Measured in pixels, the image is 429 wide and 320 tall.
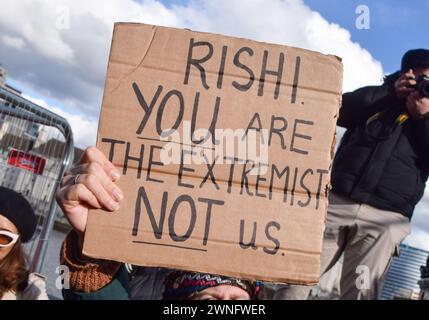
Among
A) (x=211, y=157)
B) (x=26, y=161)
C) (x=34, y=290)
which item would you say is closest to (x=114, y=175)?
(x=211, y=157)

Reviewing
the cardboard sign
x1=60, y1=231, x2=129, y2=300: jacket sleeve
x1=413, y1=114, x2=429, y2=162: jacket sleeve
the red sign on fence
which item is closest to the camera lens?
x1=413, y1=114, x2=429, y2=162: jacket sleeve

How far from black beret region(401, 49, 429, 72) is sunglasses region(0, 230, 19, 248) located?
2122 mm

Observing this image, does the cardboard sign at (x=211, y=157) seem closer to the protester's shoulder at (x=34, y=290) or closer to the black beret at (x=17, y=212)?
the black beret at (x=17, y=212)

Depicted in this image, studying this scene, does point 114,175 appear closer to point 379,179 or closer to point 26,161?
point 379,179

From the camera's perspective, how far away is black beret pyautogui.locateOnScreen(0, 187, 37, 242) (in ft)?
7.03

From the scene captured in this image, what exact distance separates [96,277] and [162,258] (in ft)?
0.89

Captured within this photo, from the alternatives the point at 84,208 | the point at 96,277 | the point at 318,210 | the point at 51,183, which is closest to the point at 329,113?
the point at 318,210

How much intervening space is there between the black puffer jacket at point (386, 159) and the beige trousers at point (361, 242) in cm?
5

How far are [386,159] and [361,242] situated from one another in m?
0.45

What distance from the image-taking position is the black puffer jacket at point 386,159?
109 inches

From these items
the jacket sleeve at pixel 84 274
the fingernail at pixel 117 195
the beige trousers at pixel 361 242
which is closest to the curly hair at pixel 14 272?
the jacket sleeve at pixel 84 274

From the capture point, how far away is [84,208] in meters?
1.37

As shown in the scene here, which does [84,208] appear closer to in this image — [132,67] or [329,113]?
[132,67]

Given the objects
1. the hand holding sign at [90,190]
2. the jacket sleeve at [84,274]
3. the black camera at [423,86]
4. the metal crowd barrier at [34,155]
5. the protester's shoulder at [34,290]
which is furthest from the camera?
the metal crowd barrier at [34,155]
